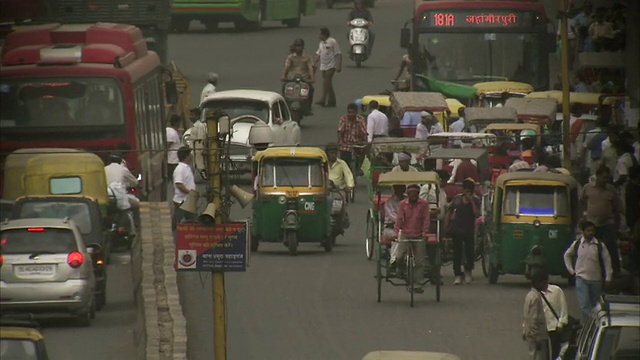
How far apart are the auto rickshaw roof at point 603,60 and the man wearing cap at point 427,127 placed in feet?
9.49

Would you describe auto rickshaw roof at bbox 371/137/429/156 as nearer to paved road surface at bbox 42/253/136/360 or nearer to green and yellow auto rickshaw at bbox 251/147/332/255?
green and yellow auto rickshaw at bbox 251/147/332/255

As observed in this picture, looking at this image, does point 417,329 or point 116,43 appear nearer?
point 417,329

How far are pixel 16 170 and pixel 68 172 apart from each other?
1.20 metres

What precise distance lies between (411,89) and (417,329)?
15.0 meters

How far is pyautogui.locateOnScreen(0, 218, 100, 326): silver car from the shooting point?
23.1 meters

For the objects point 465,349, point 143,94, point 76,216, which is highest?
point 143,94

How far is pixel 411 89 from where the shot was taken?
36531mm

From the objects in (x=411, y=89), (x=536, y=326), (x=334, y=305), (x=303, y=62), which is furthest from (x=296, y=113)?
(x=536, y=326)

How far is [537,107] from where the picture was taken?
31.6 metres

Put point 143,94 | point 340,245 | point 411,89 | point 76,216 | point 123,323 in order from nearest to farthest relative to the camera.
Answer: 1. point 123,323
2. point 76,216
3. point 340,245
4. point 143,94
5. point 411,89

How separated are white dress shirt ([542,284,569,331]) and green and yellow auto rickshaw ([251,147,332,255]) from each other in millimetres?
9114

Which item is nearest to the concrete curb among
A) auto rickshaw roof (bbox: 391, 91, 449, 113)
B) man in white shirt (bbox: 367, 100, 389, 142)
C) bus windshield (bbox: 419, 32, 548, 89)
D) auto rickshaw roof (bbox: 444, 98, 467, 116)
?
auto rickshaw roof (bbox: 391, 91, 449, 113)

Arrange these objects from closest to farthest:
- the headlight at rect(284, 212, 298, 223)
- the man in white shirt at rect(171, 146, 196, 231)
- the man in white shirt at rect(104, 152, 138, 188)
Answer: the man in white shirt at rect(171, 146, 196, 231), the headlight at rect(284, 212, 298, 223), the man in white shirt at rect(104, 152, 138, 188)

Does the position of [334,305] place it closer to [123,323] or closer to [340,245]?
[123,323]
